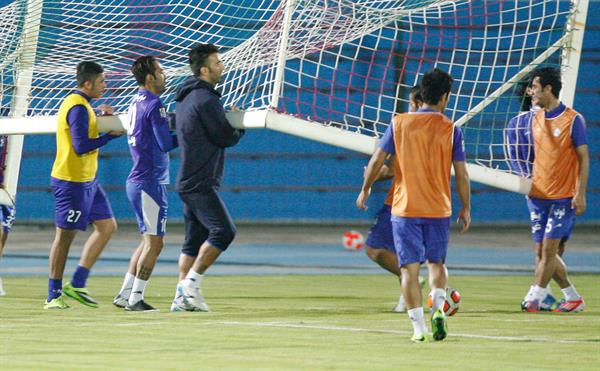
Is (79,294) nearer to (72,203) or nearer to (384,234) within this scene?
(72,203)

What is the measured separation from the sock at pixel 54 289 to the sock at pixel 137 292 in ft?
2.30

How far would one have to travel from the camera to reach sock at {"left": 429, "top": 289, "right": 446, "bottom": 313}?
28.2ft

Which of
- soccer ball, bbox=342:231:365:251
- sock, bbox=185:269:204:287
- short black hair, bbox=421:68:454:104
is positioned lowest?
soccer ball, bbox=342:231:365:251

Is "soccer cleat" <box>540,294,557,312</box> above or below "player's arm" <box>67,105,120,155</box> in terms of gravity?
below

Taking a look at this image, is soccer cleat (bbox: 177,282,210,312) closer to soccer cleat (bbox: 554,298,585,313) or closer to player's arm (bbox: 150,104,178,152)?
player's arm (bbox: 150,104,178,152)

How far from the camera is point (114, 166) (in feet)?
84.5

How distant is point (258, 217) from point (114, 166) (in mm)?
2869

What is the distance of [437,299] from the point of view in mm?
8633

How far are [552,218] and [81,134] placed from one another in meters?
3.88

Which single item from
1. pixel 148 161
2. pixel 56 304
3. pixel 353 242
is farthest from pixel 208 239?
pixel 353 242

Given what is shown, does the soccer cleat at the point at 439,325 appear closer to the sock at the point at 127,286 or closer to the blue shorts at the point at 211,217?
the blue shorts at the point at 211,217

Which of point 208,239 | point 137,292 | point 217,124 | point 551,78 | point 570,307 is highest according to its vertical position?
point 551,78

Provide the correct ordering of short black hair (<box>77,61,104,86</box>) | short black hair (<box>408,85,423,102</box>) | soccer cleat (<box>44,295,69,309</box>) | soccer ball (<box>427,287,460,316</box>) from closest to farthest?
soccer ball (<box>427,287,460,316</box>) < short black hair (<box>408,85,423,102</box>) < soccer cleat (<box>44,295,69,309</box>) < short black hair (<box>77,61,104,86</box>)

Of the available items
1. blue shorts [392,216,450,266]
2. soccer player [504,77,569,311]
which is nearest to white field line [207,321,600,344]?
blue shorts [392,216,450,266]
